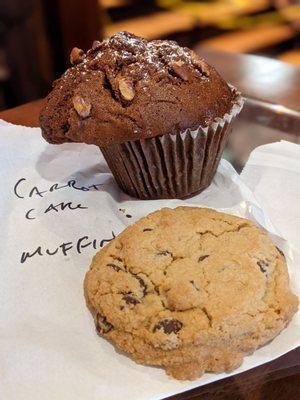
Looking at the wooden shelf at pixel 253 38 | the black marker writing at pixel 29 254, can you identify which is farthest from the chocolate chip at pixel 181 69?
the wooden shelf at pixel 253 38

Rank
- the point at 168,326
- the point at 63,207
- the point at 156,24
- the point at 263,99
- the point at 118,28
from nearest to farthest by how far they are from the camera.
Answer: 1. the point at 168,326
2. the point at 63,207
3. the point at 263,99
4. the point at 118,28
5. the point at 156,24

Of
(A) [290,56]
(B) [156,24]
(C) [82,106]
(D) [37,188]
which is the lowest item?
(A) [290,56]

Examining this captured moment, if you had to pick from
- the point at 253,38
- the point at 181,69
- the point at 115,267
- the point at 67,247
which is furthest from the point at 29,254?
the point at 253,38

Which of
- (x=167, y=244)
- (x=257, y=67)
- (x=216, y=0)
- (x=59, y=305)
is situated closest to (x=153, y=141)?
(x=167, y=244)

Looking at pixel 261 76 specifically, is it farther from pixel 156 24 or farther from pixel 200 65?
pixel 156 24

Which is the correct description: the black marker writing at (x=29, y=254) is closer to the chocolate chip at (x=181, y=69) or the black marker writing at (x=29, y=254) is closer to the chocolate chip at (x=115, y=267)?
the chocolate chip at (x=115, y=267)

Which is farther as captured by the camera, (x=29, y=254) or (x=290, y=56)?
(x=290, y=56)

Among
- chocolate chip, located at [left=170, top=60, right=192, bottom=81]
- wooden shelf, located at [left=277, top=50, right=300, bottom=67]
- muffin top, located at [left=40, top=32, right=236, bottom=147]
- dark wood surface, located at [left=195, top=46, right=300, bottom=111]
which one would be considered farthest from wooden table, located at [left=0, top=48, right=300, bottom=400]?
wooden shelf, located at [left=277, top=50, right=300, bottom=67]
